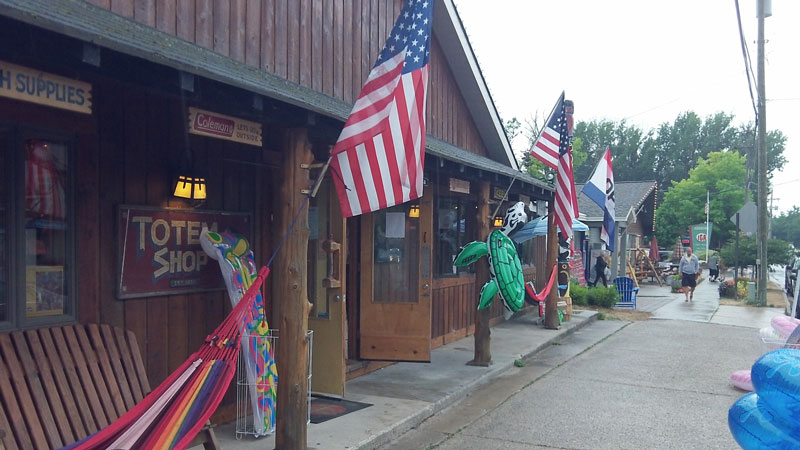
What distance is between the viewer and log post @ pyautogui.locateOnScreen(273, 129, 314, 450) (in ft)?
17.0

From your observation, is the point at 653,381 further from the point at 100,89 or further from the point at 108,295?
the point at 100,89

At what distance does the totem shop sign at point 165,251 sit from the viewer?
5.07 meters

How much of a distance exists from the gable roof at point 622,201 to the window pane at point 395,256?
703 inches

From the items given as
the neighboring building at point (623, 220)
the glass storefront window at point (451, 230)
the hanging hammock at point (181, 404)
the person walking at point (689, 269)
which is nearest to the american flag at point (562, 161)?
the glass storefront window at point (451, 230)

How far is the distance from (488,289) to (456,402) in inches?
71.3

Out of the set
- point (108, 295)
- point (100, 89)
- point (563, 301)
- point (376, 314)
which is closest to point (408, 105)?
point (100, 89)

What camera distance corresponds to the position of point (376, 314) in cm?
819

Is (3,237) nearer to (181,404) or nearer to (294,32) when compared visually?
(181,404)

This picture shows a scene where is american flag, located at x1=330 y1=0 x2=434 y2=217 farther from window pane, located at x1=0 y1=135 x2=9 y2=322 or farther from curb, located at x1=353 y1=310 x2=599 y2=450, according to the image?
window pane, located at x1=0 y1=135 x2=9 y2=322

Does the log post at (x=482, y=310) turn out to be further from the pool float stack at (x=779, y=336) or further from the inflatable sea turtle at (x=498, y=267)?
the pool float stack at (x=779, y=336)

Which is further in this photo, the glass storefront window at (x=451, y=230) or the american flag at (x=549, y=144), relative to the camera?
the glass storefront window at (x=451, y=230)

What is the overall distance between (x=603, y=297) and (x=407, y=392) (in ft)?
36.1

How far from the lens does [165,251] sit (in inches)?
214

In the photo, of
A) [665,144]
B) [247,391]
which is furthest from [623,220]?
[665,144]
